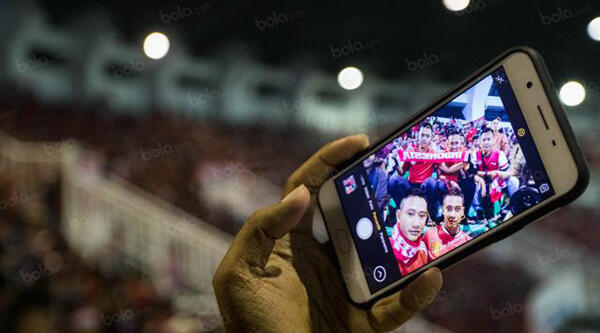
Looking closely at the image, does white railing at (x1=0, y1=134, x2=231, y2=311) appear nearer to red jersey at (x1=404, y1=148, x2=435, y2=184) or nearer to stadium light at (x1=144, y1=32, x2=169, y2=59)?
stadium light at (x1=144, y1=32, x2=169, y2=59)

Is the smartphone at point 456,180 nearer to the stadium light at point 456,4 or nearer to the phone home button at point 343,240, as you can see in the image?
the phone home button at point 343,240

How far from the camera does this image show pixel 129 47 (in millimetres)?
2576

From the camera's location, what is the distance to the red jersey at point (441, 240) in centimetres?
77

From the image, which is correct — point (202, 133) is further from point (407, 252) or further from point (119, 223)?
point (407, 252)

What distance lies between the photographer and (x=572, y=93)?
2.11 m

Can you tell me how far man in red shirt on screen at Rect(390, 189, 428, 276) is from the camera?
823mm

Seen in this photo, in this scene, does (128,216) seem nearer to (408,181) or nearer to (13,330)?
(13,330)

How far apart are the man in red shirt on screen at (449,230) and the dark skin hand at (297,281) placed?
0.12 feet

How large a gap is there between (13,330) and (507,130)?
76.2 inches

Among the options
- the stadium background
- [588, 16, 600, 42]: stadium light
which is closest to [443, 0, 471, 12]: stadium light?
the stadium background

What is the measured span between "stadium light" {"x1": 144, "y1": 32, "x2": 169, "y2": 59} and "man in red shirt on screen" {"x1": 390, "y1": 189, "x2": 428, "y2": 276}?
75.9 inches

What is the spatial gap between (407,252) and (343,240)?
119 mm
